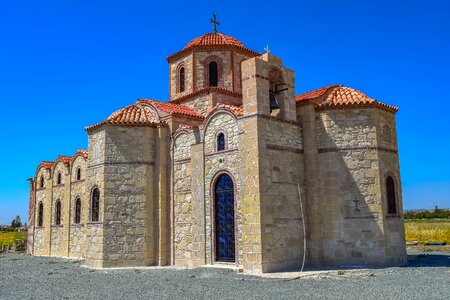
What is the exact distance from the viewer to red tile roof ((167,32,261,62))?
18969mm

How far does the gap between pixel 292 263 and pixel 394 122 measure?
6.60 metres

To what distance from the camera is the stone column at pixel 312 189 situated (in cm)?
1428

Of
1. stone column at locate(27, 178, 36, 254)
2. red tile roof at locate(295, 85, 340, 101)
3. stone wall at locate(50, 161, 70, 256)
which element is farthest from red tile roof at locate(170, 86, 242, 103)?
stone column at locate(27, 178, 36, 254)

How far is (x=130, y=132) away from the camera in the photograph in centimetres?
1667

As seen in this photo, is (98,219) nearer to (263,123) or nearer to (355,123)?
(263,123)

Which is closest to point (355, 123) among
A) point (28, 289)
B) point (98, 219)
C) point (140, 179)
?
point (140, 179)

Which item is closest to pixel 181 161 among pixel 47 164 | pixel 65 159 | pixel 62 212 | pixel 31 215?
pixel 65 159

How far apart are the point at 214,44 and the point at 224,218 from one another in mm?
8336

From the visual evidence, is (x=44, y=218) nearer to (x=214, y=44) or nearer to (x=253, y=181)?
(x=214, y=44)

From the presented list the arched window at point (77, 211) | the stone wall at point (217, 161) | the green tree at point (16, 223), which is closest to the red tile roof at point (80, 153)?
the arched window at point (77, 211)

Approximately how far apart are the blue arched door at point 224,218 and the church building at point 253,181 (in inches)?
1.3

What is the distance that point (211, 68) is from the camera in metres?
19.2

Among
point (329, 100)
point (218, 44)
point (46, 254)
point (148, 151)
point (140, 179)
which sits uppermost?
point (218, 44)

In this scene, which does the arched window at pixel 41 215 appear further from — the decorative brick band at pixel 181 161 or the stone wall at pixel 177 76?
the decorative brick band at pixel 181 161
